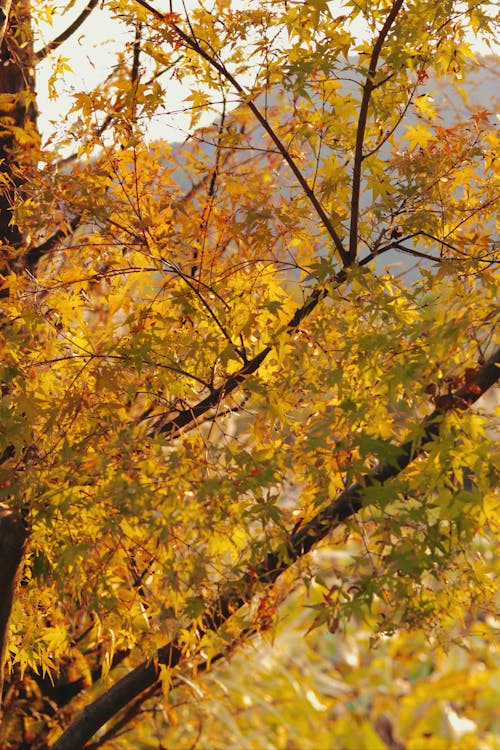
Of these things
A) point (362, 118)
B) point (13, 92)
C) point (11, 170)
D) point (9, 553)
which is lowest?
point (9, 553)

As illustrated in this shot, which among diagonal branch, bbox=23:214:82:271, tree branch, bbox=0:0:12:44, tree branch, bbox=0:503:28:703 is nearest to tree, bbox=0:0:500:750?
tree branch, bbox=0:503:28:703

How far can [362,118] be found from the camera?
2.38 meters

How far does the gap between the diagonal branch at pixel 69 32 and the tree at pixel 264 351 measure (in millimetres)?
856

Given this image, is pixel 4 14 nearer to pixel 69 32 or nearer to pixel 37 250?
pixel 69 32

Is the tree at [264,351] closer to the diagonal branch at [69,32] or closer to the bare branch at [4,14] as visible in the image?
the bare branch at [4,14]

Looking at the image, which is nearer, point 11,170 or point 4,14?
point 4,14

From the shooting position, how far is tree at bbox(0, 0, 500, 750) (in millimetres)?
2211

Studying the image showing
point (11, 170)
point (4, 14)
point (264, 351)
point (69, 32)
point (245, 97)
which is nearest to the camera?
point (245, 97)

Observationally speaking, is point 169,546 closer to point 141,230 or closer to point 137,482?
Answer: point 137,482

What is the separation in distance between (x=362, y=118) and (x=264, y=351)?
749mm

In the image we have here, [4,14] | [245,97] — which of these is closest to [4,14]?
[4,14]

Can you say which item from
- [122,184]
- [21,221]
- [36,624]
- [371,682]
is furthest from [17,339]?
[371,682]

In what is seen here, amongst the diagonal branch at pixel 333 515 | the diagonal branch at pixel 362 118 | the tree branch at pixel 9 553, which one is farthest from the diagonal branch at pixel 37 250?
the diagonal branch at pixel 333 515

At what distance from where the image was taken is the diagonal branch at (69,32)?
11.9 feet
